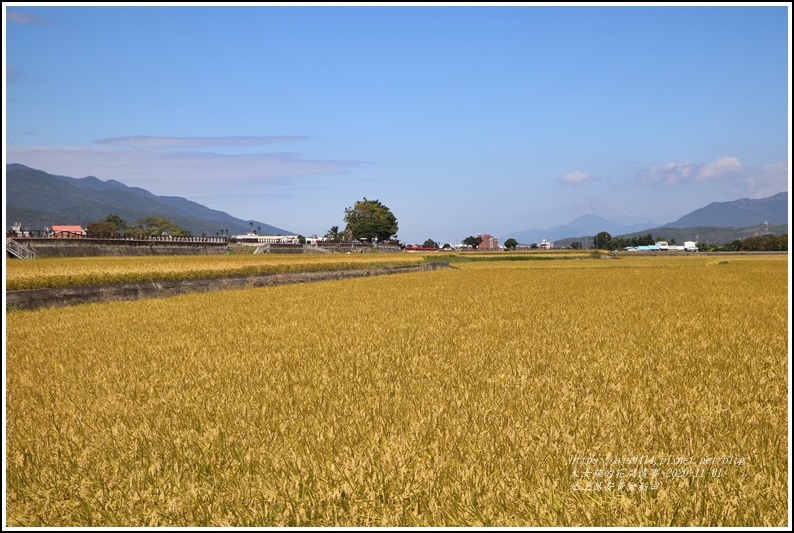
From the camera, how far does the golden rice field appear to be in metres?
3.13

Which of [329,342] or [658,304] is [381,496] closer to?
[329,342]

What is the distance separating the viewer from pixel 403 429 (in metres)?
4.38

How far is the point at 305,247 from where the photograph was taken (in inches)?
3125

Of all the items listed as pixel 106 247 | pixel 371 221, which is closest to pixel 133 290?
pixel 106 247

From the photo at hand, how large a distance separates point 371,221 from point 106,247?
113 metres

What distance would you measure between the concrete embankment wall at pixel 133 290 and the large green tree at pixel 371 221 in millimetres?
128678

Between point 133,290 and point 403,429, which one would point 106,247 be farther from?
point 403,429

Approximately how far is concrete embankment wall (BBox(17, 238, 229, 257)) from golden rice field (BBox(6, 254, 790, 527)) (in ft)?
120

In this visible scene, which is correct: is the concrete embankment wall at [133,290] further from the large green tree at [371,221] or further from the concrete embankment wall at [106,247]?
the large green tree at [371,221]

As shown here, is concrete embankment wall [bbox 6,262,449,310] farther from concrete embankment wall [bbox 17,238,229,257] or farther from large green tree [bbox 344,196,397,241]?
large green tree [bbox 344,196,397,241]

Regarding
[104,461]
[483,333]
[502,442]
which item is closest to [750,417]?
[502,442]

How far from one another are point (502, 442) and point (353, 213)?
535 ft

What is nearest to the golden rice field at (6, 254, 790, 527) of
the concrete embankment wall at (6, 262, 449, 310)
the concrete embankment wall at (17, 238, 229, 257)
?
the concrete embankment wall at (6, 262, 449, 310)

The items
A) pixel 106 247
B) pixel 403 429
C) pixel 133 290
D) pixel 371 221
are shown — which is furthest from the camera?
pixel 371 221
